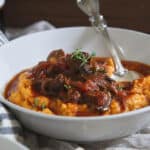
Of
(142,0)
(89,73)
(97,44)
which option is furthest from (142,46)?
(142,0)

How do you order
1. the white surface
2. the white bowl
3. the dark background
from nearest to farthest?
the white surface → the white bowl → the dark background

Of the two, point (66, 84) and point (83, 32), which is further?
point (83, 32)

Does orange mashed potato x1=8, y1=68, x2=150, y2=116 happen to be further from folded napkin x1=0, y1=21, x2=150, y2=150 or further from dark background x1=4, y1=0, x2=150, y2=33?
dark background x1=4, y1=0, x2=150, y2=33

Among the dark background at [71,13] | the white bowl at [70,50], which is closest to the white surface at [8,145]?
the white bowl at [70,50]

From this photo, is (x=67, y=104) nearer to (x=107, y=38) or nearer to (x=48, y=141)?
(x=48, y=141)

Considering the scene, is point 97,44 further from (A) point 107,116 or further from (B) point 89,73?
(A) point 107,116

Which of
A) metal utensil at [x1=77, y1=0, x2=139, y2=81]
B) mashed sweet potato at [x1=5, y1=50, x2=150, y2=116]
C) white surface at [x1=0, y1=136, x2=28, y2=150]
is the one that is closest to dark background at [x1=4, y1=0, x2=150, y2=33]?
metal utensil at [x1=77, y1=0, x2=139, y2=81]
